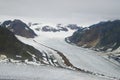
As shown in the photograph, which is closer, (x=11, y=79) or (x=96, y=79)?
(x=11, y=79)

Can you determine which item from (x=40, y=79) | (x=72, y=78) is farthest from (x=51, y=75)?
(x=40, y=79)

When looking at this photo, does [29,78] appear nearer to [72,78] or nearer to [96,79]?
[72,78]

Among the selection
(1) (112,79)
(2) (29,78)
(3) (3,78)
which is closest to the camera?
(3) (3,78)

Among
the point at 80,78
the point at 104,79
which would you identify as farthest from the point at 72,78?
the point at 104,79

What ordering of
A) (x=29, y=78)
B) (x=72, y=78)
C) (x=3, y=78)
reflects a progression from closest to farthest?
(x=3, y=78) → (x=29, y=78) → (x=72, y=78)

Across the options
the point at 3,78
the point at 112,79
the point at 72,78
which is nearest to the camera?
the point at 3,78

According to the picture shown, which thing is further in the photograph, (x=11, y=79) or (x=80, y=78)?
(x=80, y=78)

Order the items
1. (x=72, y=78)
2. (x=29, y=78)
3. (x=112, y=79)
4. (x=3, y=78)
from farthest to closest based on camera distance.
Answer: (x=112, y=79), (x=72, y=78), (x=29, y=78), (x=3, y=78)

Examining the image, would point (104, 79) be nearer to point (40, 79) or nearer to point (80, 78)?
point (80, 78)

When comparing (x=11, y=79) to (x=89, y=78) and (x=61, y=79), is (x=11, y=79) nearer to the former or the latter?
(x=61, y=79)
